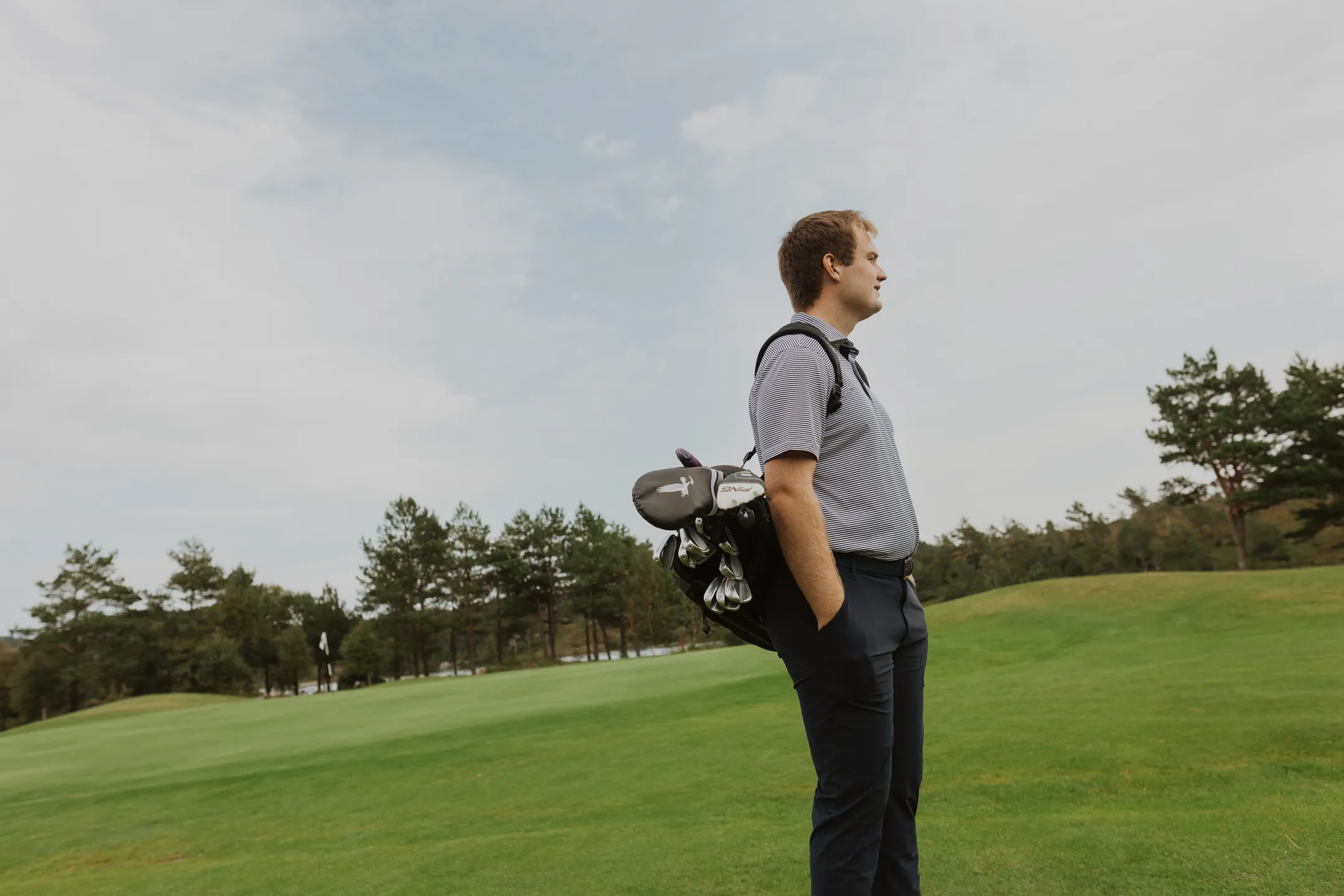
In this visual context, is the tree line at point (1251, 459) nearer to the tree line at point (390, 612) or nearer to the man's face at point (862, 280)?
the tree line at point (390, 612)

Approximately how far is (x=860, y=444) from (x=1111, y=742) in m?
3.97

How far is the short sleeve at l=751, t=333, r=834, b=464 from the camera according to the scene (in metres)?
2.05

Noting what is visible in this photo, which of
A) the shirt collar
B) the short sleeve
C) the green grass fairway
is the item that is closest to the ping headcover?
the short sleeve

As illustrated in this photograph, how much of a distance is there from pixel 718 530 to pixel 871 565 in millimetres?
458

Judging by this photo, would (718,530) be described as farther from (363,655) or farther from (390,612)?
(390,612)

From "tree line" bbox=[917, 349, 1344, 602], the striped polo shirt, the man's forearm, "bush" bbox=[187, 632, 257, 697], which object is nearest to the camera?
the man's forearm

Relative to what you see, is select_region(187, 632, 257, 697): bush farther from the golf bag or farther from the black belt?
the black belt

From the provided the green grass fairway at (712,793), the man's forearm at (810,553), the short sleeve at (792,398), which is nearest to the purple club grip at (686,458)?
the short sleeve at (792,398)

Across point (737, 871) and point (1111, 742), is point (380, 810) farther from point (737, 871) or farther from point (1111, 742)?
point (1111, 742)

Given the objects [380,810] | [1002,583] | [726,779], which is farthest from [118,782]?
[1002,583]

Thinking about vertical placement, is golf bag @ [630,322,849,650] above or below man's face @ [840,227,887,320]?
below

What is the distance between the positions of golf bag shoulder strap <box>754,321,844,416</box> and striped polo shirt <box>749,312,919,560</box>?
14 mm

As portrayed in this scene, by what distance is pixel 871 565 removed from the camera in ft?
7.13

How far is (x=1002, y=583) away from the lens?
178 feet
